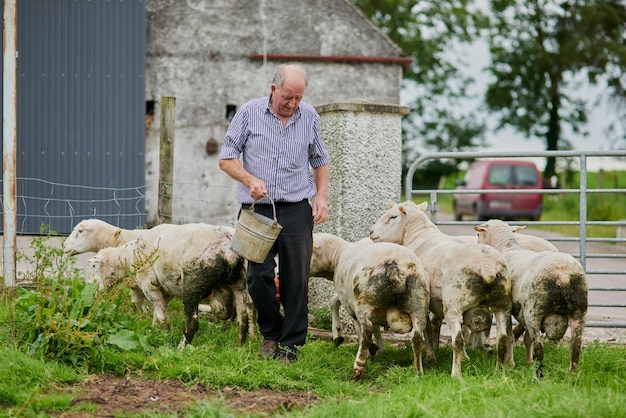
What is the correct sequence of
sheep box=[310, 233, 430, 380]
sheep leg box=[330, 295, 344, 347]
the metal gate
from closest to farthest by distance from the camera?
sheep box=[310, 233, 430, 380] → sheep leg box=[330, 295, 344, 347] → the metal gate

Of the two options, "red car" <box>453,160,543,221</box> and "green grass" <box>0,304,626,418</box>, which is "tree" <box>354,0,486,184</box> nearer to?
"red car" <box>453,160,543,221</box>

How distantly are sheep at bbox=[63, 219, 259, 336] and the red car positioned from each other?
17421 mm

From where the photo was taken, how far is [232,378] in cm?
634

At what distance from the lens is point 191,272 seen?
755 centimetres

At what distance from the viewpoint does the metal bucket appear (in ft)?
22.4

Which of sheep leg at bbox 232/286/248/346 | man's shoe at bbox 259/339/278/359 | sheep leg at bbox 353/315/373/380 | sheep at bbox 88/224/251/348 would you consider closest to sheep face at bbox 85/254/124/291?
sheep at bbox 88/224/251/348

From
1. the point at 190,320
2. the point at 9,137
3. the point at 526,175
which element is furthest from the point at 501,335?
the point at 526,175

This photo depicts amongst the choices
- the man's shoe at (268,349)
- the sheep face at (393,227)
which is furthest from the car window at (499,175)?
the man's shoe at (268,349)

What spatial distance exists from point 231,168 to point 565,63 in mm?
30703

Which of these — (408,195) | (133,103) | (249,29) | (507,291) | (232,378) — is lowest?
(232,378)

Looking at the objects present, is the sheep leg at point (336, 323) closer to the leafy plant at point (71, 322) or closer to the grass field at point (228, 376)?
the grass field at point (228, 376)

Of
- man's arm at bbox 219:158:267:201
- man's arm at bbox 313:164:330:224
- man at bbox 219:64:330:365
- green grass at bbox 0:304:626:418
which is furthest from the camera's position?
man's arm at bbox 313:164:330:224

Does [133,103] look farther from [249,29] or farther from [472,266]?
[472,266]

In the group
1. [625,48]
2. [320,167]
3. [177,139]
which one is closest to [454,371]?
[320,167]
